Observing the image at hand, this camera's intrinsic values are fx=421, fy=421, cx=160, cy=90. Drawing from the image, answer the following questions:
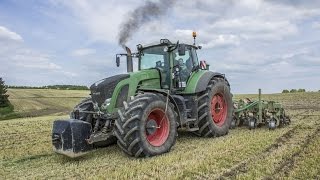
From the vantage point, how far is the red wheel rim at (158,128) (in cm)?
905

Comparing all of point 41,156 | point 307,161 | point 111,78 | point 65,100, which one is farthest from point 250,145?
point 65,100

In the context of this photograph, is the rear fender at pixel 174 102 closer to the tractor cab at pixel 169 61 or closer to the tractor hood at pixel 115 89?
the tractor hood at pixel 115 89

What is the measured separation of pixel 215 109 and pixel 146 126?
3.45m

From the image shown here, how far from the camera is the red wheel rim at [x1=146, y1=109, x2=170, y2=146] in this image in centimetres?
905

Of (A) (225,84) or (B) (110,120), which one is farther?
(A) (225,84)

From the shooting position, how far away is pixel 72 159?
29.1 feet

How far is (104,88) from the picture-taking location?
935cm

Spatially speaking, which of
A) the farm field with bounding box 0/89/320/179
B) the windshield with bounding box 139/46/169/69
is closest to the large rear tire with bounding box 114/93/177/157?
the farm field with bounding box 0/89/320/179

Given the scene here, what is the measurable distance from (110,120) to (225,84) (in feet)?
13.9

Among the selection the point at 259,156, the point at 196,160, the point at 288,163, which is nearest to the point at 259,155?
the point at 259,156

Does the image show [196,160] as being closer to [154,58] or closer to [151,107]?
[151,107]

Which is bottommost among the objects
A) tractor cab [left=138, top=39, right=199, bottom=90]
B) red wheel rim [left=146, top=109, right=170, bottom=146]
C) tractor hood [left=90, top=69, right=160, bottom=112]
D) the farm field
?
the farm field

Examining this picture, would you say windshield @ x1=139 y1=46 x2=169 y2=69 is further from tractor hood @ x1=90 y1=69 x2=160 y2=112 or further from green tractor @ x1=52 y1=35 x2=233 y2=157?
tractor hood @ x1=90 y1=69 x2=160 y2=112

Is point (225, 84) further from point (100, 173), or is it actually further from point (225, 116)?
point (100, 173)
